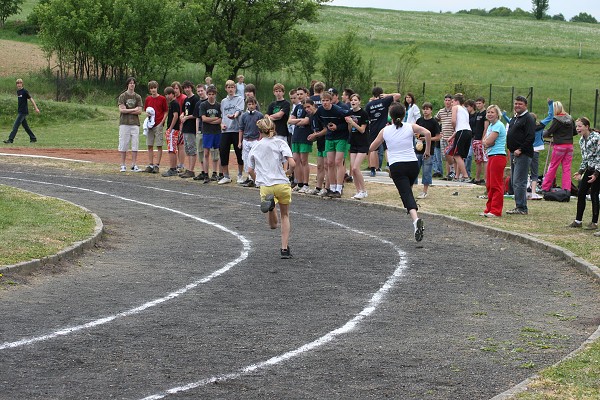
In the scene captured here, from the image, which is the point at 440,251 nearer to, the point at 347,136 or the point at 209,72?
the point at 347,136

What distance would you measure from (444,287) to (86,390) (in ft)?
18.7

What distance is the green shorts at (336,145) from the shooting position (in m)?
21.6

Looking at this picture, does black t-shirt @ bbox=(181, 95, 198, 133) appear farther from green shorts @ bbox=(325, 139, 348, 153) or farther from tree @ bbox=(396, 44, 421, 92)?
tree @ bbox=(396, 44, 421, 92)

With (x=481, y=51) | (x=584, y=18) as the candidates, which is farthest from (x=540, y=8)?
(x=481, y=51)

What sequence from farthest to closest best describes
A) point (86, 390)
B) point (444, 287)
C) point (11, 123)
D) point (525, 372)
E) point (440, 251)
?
1. point (11, 123)
2. point (440, 251)
3. point (444, 287)
4. point (525, 372)
5. point (86, 390)

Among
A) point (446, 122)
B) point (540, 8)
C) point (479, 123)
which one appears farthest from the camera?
point (540, 8)

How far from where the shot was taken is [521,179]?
1942 centimetres

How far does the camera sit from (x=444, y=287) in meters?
12.4

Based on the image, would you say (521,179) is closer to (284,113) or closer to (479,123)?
(479,123)

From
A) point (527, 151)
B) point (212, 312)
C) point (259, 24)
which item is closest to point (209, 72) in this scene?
point (259, 24)

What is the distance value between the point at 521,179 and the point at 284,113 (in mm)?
5817

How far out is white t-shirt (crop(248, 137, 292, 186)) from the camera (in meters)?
14.5

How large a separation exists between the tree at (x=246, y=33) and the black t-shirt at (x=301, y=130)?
4008 cm

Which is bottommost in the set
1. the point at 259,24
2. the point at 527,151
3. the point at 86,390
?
the point at 86,390
